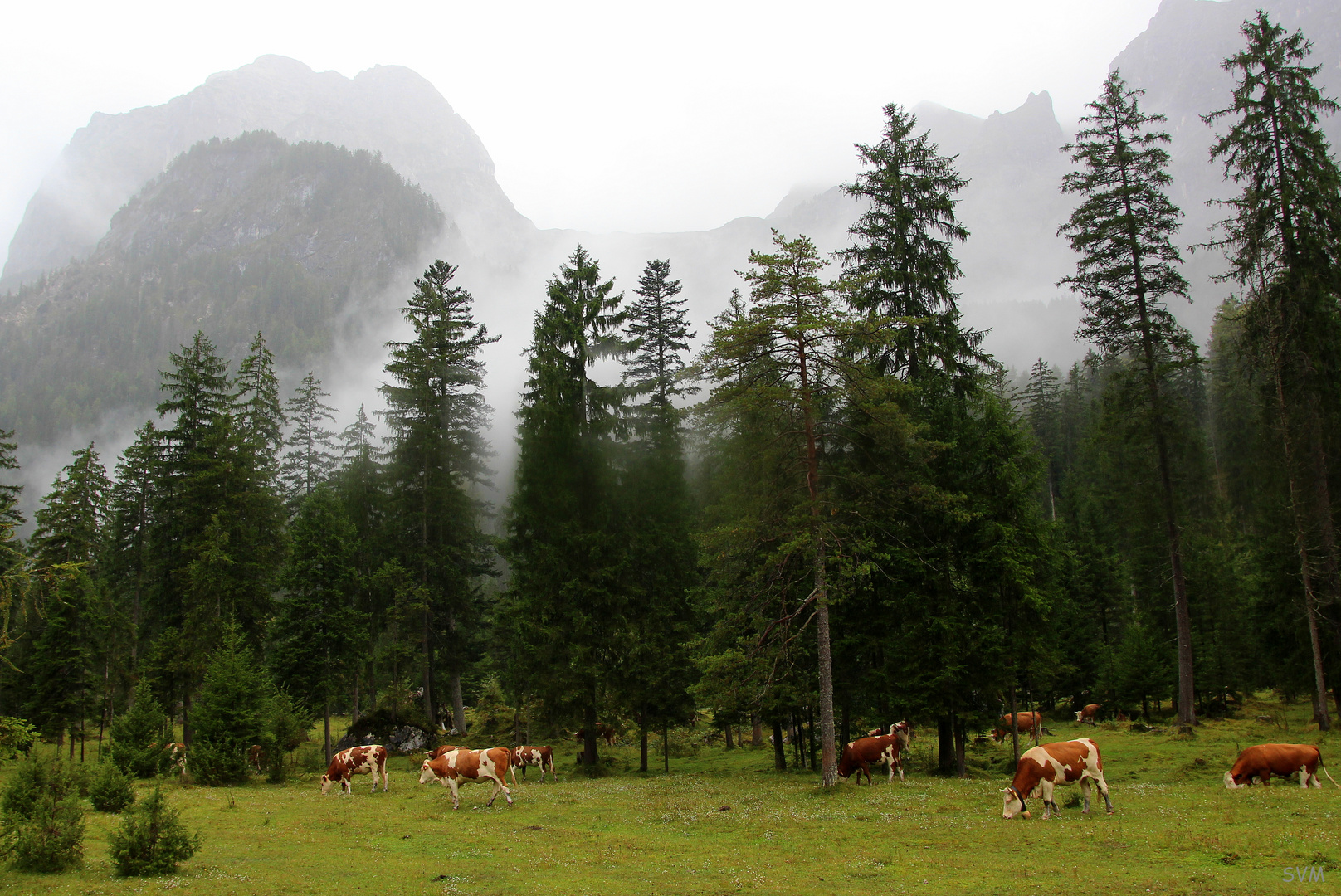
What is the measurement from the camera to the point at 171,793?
857 inches

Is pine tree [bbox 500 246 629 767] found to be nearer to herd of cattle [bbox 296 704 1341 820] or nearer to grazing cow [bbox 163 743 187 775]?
herd of cattle [bbox 296 704 1341 820]

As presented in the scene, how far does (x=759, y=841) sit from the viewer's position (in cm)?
1437

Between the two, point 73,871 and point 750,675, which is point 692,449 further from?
point 73,871

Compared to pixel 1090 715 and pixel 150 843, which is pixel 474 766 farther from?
pixel 1090 715

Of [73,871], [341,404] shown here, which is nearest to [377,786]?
[73,871]

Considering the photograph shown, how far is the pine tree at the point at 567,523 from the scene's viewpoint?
27.6m

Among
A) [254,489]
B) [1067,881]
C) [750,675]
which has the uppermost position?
[254,489]

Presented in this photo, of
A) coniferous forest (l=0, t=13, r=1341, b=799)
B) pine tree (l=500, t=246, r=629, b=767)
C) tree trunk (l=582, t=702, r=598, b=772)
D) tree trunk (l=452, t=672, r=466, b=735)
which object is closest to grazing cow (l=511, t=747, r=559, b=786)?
tree trunk (l=582, t=702, r=598, b=772)

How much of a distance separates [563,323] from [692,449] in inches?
916

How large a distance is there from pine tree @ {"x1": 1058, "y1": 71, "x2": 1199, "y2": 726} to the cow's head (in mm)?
16117

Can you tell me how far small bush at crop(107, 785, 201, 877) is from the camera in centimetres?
1118

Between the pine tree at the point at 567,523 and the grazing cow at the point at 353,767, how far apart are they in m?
6.05

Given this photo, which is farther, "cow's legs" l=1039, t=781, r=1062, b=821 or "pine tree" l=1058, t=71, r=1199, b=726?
"pine tree" l=1058, t=71, r=1199, b=726

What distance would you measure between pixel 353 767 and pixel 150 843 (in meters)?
12.9
